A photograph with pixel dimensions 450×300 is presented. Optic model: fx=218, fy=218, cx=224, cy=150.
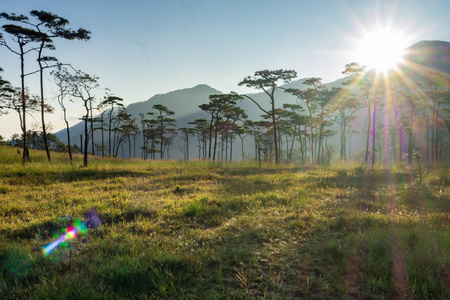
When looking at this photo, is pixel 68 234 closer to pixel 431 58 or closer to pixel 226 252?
pixel 226 252

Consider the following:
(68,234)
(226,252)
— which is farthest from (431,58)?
(68,234)

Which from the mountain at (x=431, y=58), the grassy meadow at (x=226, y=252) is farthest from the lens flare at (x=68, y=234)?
the mountain at (x=431, y=58)

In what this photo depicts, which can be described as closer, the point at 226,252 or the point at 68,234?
the point at 226,252

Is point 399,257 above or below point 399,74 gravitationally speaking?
below

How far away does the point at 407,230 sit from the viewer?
408cm

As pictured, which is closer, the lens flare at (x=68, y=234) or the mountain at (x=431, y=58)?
the lens flare at (x=68, y=234)

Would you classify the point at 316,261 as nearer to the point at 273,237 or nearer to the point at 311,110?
the point at 273,237

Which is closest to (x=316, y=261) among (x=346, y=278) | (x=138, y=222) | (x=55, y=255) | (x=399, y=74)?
(x=346, y=278)

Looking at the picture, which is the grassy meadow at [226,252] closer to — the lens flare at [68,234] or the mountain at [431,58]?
the lens flare at [68,234]

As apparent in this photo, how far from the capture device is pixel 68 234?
164 inches

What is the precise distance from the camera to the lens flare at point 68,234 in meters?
3.49

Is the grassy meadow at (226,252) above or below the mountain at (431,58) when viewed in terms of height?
below

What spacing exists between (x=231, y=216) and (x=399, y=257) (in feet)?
10.6

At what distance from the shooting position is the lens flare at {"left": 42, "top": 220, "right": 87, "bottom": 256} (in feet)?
11.5
